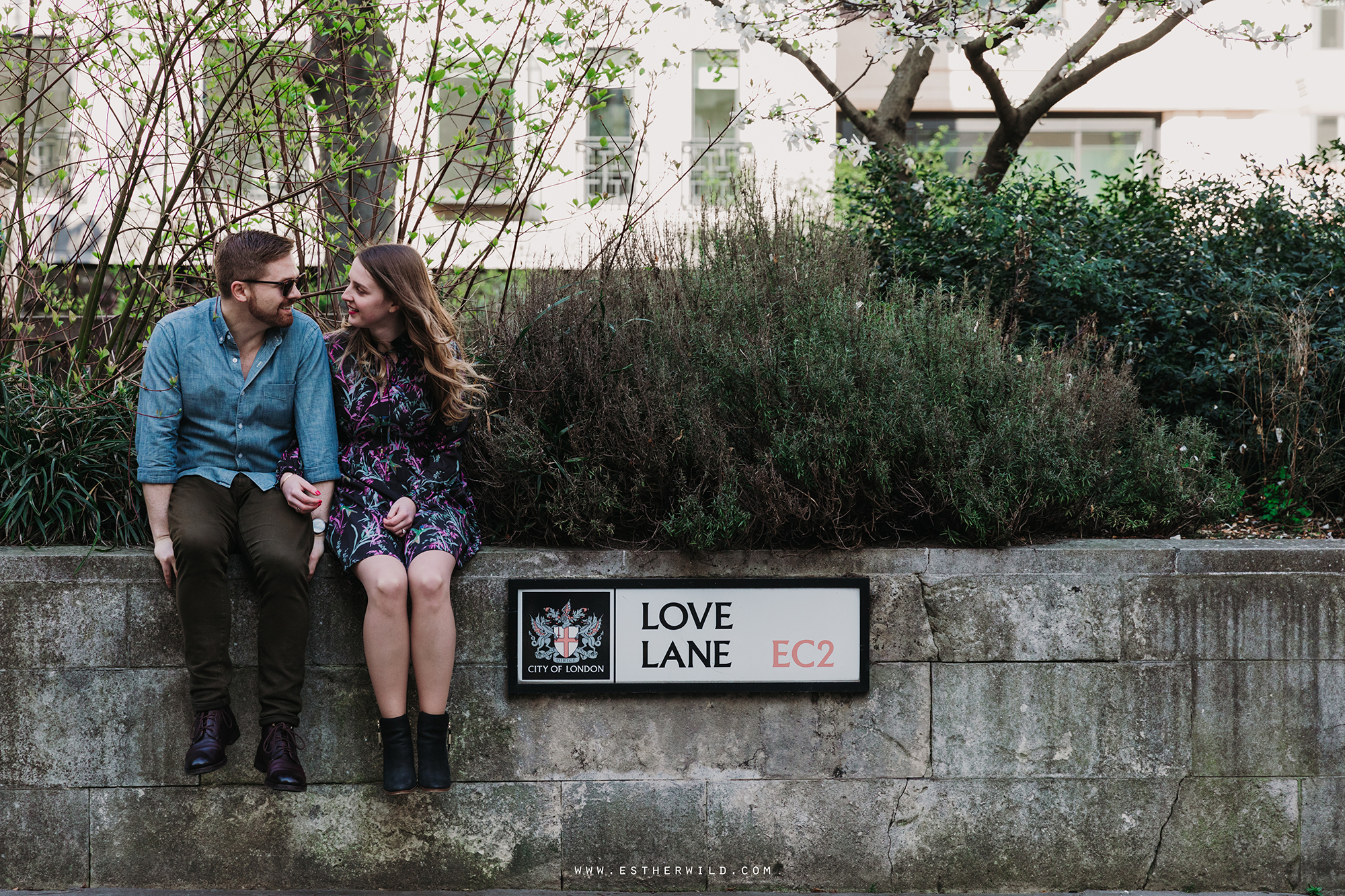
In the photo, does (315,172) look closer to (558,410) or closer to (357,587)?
(558,410)

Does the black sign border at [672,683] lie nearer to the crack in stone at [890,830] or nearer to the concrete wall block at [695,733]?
the concrete wall block at [695,733]

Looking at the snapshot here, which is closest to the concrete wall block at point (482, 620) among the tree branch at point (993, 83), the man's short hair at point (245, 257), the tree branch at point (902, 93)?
the man's short hair at point (245, 257)

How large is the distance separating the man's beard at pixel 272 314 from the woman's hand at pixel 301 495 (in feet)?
1.72

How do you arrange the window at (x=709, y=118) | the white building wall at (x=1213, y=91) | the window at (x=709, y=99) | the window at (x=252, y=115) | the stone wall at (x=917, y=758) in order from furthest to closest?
the white building wall at (x=1213, y=91)
the window at (x=709, y=99)
the window at (x=709, y=118)
the window at (x=252, y=115)
the stone wall at (x=917, y=758)

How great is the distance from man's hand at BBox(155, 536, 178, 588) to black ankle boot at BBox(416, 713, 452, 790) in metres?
0.96

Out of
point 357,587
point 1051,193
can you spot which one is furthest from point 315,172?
point 1051,193

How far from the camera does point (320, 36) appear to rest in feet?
15.7

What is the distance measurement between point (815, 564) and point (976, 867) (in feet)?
4.01

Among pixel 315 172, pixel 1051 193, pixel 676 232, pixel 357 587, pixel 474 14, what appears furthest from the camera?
pixel 1051 193

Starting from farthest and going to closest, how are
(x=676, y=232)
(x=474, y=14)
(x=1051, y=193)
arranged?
(x=1051, y=193) → (x=676, y=232) → (x=474, y=14)

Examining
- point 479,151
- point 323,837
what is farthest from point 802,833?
point 479,151

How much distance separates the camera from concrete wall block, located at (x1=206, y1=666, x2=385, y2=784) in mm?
3664

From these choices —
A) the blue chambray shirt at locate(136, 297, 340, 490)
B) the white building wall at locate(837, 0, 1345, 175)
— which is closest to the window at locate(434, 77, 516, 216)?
the blue chambray shirt at locate(136, 297, 340, 490)

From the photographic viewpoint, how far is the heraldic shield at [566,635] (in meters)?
3.69
